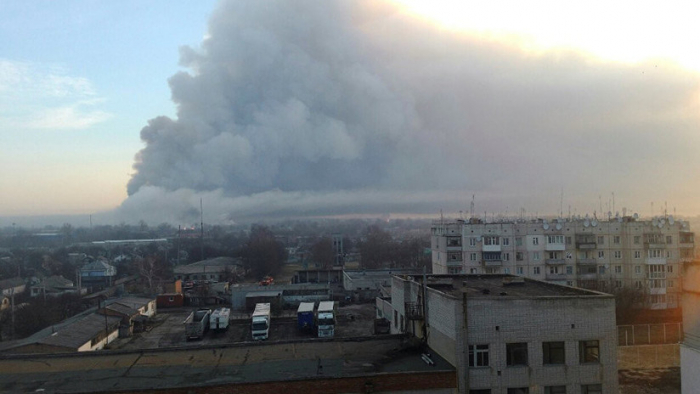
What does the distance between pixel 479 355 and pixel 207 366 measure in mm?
6907

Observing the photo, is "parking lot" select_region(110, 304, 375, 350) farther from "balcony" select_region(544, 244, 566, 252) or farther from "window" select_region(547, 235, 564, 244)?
"window" select_region(547, 235, 564, 244)

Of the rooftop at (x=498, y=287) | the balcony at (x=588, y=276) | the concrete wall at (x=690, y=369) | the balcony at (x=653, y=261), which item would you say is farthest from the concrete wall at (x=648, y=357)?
the balcony at (x=653, y=261)

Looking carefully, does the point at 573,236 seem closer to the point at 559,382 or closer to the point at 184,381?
the point at 559,382

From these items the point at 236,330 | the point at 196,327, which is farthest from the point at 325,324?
the point at 196,327

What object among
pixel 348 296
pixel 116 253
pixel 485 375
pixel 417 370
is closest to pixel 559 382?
pixel 485 375

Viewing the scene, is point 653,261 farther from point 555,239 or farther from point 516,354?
point 516,354

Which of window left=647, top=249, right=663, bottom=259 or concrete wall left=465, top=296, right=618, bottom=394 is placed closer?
concrete wall left=465, top=296, right=618, bottom=394

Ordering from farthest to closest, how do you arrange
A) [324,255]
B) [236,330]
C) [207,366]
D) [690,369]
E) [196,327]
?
[324,255] < [236,330] < [196,327] < [207,366] < [690,369]

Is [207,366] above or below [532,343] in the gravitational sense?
below

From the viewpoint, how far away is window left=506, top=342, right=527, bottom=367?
40.7 feet

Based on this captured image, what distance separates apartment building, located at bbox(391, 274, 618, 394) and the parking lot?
63.1 feet

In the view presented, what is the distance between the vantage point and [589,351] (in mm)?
12586

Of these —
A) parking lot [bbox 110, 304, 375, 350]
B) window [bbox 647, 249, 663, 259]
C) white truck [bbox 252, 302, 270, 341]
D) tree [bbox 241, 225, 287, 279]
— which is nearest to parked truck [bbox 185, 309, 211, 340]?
parking lot [bbox 110, 304, 375, 350]

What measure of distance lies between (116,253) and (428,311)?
108 m
